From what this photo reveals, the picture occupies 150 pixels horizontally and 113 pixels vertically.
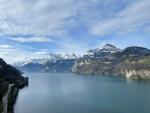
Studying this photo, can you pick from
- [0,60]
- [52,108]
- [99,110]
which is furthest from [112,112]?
[0,60]

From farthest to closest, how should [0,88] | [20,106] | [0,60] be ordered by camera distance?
[0,60], [20,106], [0,88]

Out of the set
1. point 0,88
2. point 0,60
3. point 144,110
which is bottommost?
point 144,110

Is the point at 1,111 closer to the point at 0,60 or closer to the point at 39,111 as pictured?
the point at 39,111

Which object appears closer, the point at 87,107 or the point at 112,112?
the point at 112,112

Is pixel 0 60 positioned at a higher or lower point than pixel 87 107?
higher

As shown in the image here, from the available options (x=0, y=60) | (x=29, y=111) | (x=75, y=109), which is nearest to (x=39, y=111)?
(x=29, y=111)

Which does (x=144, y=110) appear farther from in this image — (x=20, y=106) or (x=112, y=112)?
(x=20, y=106)

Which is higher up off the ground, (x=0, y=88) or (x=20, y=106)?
(x=0, y=88)

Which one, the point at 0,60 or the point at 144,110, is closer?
the point at 144,110

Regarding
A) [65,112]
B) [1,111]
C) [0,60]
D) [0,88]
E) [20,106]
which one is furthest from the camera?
[0,60]
